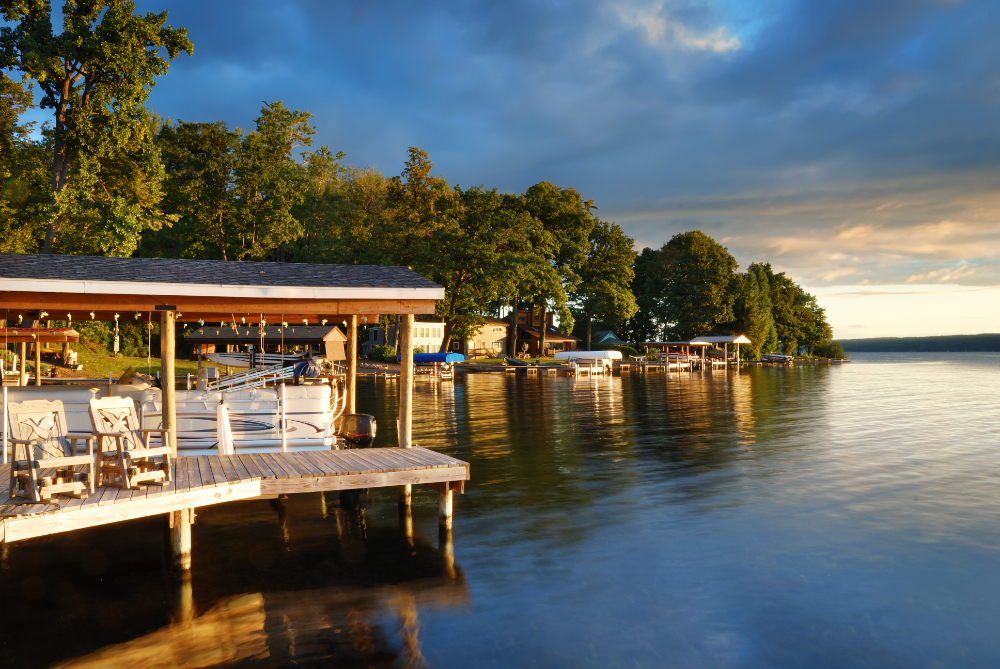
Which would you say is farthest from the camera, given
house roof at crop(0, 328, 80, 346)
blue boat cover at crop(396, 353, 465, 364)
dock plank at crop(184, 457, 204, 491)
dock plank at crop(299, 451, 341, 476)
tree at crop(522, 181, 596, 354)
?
tree at crop(522, 181, 596, 354)

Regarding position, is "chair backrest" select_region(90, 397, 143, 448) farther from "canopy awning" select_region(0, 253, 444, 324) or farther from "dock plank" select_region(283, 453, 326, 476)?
"dock plank" select_region(283, 453, 326, 476)

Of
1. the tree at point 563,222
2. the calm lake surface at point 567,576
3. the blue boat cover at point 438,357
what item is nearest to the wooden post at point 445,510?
the calm lake surface at point 567,576

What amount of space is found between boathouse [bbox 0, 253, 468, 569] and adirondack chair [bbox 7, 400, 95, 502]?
0.19 m

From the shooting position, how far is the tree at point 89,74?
30.5 meters

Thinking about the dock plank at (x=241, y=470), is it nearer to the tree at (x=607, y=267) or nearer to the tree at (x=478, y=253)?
the tree at (x=478, y=253)

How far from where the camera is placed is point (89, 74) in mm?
32312

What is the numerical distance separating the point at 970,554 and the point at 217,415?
467 inches

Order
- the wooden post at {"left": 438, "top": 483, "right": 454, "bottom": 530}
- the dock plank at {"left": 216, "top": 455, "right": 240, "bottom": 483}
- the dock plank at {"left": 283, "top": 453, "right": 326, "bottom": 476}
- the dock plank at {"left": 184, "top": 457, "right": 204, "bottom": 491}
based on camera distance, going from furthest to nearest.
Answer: the wooden post at {"left": 438, "top": 483, "right": 454, "bottom": 530}
the dock plank at {"left": 283, "top": 453, "right": 326, "bottom": 476}
the dock plank at {"left": 216, "top": 455, "right": 240, "bottom": 483}
the dock plank at {"left": 184, "top": 457, "right": 204, "bottom": 491}

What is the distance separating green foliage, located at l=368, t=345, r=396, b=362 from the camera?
197ft

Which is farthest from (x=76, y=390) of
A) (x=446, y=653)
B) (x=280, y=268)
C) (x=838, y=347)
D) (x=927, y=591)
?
(x=838, y=347)

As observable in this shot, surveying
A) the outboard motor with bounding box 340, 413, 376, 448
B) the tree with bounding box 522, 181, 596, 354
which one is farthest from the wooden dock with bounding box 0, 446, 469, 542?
the tree with bounding box 522, 181, 596, 354

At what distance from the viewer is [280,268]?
11414mm

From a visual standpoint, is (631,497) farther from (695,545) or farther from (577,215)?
(577,215)

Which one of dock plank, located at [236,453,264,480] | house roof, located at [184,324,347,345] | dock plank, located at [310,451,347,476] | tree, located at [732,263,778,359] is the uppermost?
tree, located at [732,263,778,359]
